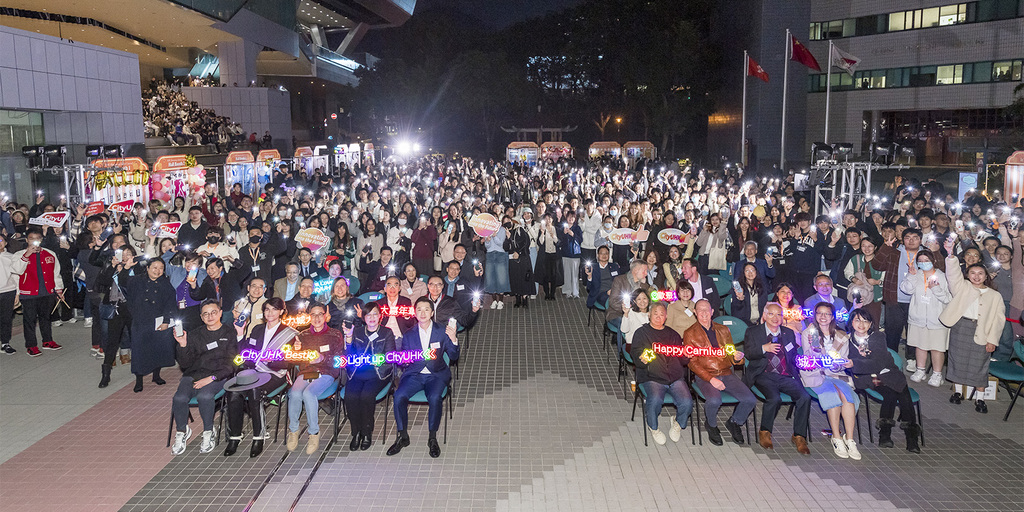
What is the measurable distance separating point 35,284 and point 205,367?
14.1 feet

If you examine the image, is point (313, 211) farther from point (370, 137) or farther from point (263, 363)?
point (370, 137)

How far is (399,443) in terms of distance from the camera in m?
6.45

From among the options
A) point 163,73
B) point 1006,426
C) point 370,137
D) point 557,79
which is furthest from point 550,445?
point 557,79

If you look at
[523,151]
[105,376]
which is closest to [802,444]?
[105,376]

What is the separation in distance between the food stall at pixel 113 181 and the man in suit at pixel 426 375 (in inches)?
409

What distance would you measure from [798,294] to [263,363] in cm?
744

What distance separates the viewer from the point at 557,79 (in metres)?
64.9

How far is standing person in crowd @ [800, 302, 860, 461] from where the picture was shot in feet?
20.6

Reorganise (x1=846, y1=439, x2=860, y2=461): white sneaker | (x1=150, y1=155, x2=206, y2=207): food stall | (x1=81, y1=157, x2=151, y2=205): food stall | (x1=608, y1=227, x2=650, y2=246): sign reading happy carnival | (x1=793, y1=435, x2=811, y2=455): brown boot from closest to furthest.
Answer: (x1=846, y1=439, x2=860, y2=461): white sneaker < (x1=793, y1=435, x2=811, y2=455): brown boot < (x1=608, y1=227, x2=650, y2=246): sign reading happy carnival < (x1=81, y1=157, x2=151, y2=205): food stall < (x1=150, y1=155, x2=206, y2=207): food stall

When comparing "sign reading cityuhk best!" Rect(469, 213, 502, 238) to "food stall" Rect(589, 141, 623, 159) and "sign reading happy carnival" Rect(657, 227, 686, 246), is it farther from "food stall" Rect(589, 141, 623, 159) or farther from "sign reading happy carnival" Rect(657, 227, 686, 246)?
"food stall" Rect(589, 141, 623, 159)

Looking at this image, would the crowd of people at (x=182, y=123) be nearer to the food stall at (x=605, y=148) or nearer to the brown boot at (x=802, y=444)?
the food stall at (x=605, y=148)

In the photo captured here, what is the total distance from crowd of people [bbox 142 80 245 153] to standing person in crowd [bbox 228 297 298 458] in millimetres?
24970

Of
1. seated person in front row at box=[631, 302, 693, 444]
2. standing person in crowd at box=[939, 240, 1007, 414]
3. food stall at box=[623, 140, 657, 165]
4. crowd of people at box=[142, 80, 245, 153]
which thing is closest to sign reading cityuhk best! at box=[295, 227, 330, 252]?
seated person in front row at box=[631, 302, 693, 444]

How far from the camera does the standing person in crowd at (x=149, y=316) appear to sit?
306 inches
